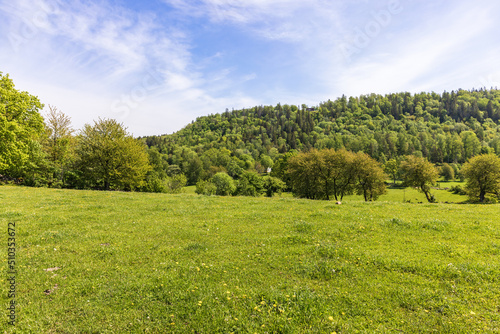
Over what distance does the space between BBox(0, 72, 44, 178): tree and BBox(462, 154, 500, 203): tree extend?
306 ft

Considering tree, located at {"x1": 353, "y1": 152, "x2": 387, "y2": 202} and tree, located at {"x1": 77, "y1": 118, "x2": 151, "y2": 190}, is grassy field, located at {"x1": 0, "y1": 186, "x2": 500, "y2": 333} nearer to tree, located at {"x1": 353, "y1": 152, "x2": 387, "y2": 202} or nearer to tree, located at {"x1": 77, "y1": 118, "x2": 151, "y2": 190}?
tree, located at {"x1": 77, "y1": 118, "x2": 151, "y2": 190}

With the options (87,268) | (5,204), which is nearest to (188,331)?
(87,268)

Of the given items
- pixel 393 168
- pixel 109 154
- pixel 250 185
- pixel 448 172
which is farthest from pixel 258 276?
pixel 448 172

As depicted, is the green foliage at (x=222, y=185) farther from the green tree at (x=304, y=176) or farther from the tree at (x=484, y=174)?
the tree at (x=484, y=174)

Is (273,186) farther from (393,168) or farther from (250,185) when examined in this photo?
(393,168)

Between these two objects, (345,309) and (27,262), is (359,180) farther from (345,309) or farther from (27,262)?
(27,262)

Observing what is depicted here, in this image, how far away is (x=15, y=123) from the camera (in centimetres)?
3173

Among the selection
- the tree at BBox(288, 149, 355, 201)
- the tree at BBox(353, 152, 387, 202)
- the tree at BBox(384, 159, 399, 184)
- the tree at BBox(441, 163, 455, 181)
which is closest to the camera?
the tree at BBox(353, 152, 387, 202)

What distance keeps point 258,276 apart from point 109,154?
44.9m

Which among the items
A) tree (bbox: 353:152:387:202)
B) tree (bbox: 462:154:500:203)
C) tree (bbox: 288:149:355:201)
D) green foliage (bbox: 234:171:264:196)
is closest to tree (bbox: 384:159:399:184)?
tree (bbox: 462:154:500:203)

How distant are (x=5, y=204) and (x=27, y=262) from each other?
51.6 feet

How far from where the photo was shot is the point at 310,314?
6598 millimetres

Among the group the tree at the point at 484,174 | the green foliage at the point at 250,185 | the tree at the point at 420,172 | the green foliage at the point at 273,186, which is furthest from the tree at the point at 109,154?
the tree at the point at 484,174

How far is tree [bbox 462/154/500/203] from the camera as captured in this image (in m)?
55.0
